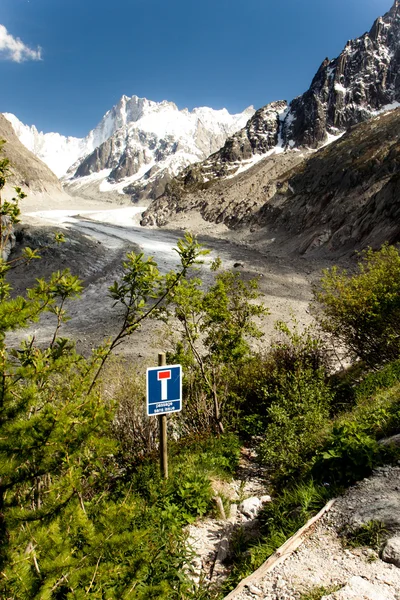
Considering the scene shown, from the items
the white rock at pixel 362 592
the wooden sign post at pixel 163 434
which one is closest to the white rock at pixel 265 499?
the wooden sign post at pixel 163 434

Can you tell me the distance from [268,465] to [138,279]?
231 inches

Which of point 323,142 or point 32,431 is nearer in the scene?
point 32,431

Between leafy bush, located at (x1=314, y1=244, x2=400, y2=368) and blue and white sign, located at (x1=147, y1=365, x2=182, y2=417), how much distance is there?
257 inches

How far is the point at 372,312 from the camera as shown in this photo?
9.84m

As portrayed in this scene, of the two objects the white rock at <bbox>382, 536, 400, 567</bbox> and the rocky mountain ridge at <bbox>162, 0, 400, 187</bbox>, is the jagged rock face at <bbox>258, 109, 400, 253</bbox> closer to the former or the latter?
the white rock at <bbox>382, 536, 400, 567</bbox>

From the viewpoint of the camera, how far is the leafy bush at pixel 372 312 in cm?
988

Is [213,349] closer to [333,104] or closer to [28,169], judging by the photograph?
[333,104]

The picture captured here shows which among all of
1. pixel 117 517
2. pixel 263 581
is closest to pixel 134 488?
pixel 263 581

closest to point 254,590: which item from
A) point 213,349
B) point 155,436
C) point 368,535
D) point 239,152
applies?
point 368,535

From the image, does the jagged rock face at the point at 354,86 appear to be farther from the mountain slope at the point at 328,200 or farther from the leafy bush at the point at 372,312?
the leafy bush at the point at 372,312

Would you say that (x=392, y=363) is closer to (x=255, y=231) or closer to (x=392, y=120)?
(x=255, y=231)

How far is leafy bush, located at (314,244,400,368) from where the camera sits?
9.88 meters

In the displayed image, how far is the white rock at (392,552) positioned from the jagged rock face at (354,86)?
110901mm

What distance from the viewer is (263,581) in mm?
3789
